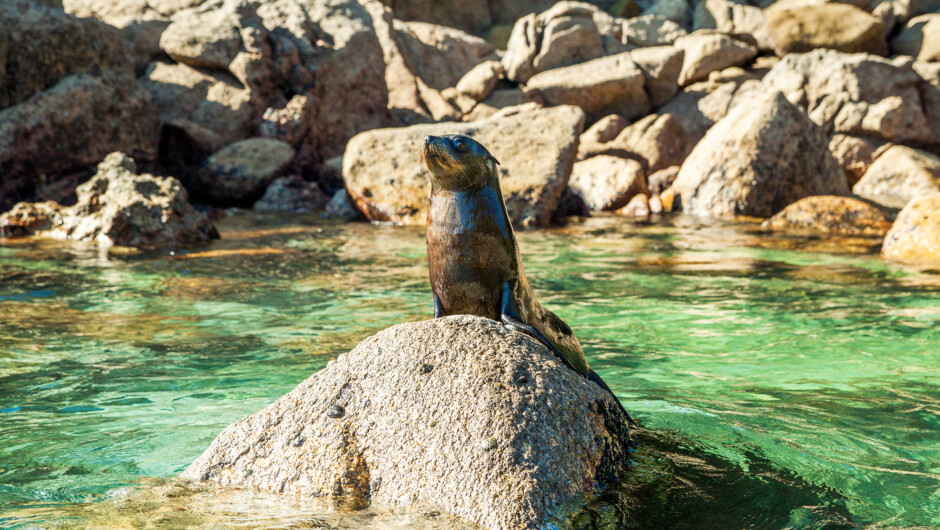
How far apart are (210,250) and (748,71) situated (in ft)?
50.2

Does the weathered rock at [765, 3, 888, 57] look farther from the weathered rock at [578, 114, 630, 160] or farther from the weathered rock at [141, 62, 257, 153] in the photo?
the weathered rock at [141, 62, 257, 153]

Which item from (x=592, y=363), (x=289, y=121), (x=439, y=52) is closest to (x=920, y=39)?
(x=439, y=52)

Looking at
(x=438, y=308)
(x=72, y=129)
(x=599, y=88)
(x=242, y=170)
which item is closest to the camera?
(x=438, y=308)

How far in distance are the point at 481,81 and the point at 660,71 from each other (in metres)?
4.17

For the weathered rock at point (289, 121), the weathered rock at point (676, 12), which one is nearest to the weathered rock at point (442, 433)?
the weathered rock at point (289, 121)

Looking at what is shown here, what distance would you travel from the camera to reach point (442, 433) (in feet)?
9.13

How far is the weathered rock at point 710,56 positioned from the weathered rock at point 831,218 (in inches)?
345

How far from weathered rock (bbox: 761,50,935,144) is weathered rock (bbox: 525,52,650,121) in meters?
2.94

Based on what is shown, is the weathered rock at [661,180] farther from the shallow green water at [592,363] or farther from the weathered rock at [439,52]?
the weathered rock at [439,52]

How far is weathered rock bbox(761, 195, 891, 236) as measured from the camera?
11.7 metres

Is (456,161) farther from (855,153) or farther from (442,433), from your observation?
(855,153)

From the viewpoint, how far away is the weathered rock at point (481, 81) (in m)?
20.5

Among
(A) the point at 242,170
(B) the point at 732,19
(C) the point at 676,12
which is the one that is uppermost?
(C) the point at 676,12

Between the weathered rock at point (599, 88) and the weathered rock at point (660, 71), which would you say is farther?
the weathered rock at point (660, 71)
